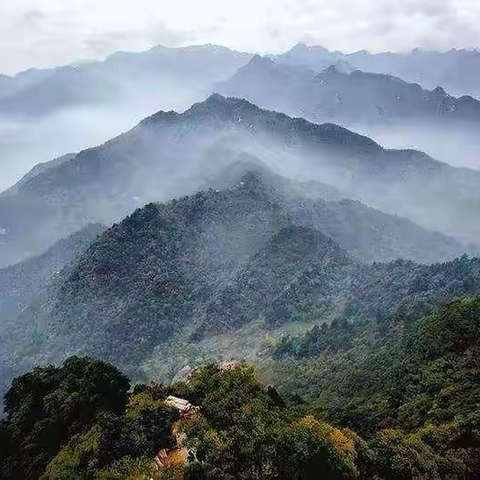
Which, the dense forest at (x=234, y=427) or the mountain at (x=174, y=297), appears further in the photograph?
the mountain at (x=174, y=297)

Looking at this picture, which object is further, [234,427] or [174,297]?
[174,297]

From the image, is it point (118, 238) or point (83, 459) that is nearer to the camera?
point (83, 459)

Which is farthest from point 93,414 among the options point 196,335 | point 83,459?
point 196,335

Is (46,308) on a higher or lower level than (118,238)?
lower

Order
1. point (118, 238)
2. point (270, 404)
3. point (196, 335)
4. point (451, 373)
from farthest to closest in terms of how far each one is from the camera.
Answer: point (118, 238), point (196, 335), point (451, 373), point (270, 404)

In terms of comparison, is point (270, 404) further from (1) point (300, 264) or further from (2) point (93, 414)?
(1) point (300, 264)

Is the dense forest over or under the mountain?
over

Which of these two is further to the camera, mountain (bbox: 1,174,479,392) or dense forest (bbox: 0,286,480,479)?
mountain (bbox: 1,174,479,392)

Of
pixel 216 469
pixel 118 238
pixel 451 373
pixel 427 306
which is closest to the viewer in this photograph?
pixel 216 469

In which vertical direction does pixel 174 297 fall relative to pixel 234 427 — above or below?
below

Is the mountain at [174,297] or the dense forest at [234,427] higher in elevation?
the dense forest at [234,427]

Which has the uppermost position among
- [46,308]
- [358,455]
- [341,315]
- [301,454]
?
[301,454]
